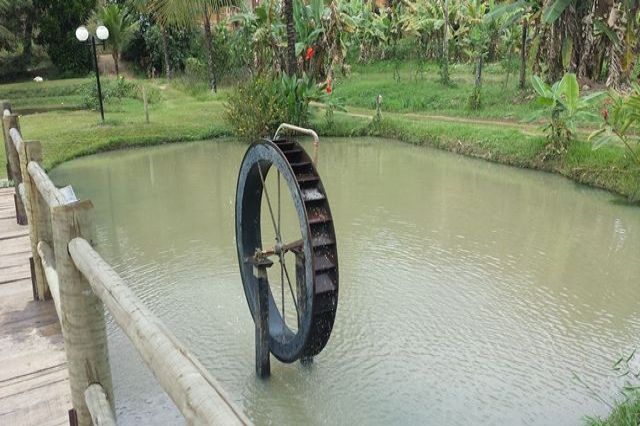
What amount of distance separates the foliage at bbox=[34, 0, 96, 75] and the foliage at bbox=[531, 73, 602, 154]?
19.2 m

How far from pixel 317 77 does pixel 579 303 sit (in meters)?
10.6

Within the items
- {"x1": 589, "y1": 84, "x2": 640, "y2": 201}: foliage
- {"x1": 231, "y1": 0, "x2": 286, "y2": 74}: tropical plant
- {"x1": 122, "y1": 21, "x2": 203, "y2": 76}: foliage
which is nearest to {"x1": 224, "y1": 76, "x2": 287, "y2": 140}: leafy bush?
{"x1": 231, "y1": 0, "x2": 286, "y2": 74}: tropical plant

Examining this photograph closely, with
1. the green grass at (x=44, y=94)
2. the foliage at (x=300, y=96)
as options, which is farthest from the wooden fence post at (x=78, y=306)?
the green grass at (x=44, y=94)

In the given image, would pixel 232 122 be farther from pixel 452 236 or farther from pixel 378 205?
pixel 452 236

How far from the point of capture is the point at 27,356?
2.83m

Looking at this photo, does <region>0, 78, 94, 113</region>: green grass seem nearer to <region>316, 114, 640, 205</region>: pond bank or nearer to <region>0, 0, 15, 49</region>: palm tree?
<region>0, 0, 15, 49</region>: palm tree

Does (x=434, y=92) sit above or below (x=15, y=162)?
above

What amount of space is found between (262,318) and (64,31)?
2305 cm

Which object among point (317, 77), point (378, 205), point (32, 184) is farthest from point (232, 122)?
point (32, 184)

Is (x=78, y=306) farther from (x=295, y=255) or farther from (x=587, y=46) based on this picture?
(x=587, y=46)

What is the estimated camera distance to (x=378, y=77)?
1889 centimetres

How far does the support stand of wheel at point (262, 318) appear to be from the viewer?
12.0 feet

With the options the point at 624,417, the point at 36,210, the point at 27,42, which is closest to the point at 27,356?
the point at 36,210

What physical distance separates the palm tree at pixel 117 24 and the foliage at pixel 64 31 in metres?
0.75
